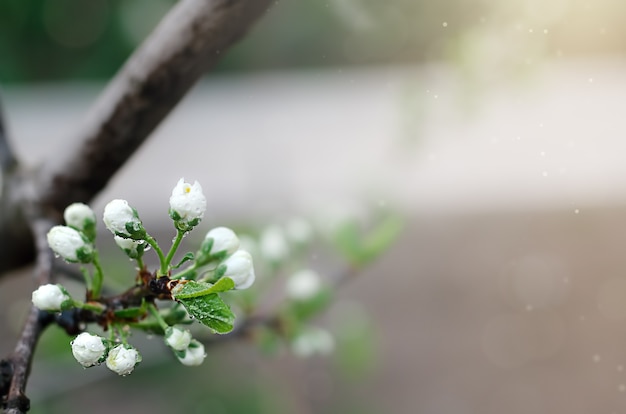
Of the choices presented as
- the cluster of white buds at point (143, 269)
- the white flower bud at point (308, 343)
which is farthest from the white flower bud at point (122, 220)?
the white flower bud at point (308, 343)

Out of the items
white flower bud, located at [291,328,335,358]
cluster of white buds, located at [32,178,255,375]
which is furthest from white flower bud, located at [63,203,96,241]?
white flower bud, located at [291,328,335,358]

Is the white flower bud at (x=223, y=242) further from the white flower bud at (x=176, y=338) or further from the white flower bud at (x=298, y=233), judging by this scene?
the white flower bud at (x=298, y=233)

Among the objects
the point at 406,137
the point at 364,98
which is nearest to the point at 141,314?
the point at 406,137

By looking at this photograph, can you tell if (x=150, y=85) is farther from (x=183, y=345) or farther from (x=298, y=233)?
(x=298, y=233)

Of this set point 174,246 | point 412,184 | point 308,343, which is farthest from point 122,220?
point 412,184

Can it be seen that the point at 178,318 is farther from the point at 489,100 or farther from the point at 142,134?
the point at 489,100

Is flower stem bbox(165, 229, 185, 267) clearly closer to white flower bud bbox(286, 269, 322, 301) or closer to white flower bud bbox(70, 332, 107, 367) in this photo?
white flower bud bbox(70, 332, 107, 367)
